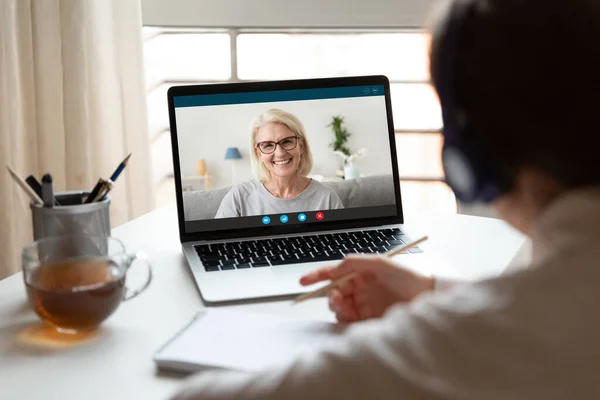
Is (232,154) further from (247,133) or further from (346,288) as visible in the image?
(346,288)

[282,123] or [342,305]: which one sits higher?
[282,123]

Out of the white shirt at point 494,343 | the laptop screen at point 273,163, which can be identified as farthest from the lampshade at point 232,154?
the white shirt at point 494,343

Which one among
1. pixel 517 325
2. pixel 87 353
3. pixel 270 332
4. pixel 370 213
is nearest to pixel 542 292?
pixel 517 325

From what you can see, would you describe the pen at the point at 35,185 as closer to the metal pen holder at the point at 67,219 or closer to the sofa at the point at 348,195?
the metal pen holder at the point at 67,219

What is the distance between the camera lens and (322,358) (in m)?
0.44

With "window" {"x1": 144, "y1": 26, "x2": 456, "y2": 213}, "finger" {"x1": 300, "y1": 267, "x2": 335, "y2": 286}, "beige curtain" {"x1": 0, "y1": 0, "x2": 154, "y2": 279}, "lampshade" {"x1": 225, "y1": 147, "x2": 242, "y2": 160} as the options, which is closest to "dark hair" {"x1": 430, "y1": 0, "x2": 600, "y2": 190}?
"finger" {"x1": 300, "y1": 267, "x2": 335, "y2": 286}

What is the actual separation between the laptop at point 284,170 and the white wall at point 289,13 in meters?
0.90

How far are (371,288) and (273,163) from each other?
0.42 m

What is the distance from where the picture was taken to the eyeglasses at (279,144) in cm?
121

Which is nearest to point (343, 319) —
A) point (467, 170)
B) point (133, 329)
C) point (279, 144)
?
point (133, 329)

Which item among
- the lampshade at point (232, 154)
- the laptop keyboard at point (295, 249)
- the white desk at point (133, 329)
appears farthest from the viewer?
the lampshade at point (232, 154)

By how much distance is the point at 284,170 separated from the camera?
1.21 meters

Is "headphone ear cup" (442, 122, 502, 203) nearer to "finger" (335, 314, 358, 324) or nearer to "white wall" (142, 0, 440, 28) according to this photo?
"finger" (335, 314, 358, 324)

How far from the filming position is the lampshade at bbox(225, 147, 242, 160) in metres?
1.18
